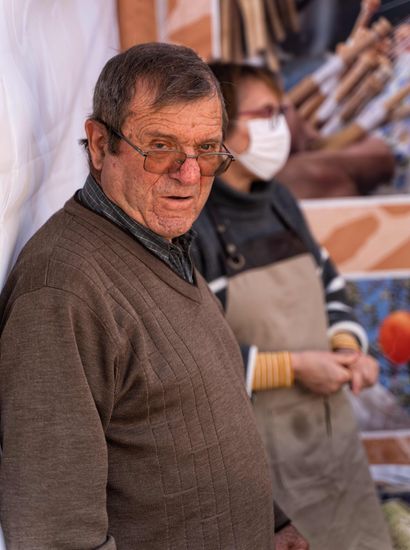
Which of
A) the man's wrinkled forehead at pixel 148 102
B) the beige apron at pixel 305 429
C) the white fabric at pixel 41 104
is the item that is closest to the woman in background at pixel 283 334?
the beige apron at pixel 305 429

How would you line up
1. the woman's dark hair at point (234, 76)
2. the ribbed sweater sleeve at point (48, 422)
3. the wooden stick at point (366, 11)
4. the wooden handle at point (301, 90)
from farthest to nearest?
the wooden handle at point (301, 90) → the wooden stick at point (366, 11) → the woman's dark hair at point (234, 76) → the ribbed sweater sleeve at point (48, 422)

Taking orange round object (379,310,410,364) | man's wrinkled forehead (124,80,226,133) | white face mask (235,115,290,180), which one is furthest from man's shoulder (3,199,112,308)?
orange round object (379,310,410,364)

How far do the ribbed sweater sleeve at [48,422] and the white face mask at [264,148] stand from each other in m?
1.28

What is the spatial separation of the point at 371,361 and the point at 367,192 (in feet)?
4.01

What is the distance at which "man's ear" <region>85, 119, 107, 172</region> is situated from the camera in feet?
4.84

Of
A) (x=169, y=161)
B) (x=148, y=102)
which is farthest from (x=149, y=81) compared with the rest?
(x=169, y=161)

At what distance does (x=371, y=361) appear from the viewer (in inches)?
100

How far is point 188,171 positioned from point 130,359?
0.35 metres

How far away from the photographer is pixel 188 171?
1.46 meters

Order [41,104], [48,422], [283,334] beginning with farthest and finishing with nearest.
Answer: [283,334], [41,104], [48,422]

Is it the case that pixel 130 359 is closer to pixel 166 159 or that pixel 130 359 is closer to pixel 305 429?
pixel 166 159

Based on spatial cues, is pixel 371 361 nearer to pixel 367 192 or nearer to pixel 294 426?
pixel 294 426

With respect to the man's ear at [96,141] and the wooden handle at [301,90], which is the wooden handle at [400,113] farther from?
the man's ear at [96,141]

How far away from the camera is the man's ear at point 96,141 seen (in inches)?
58.1
